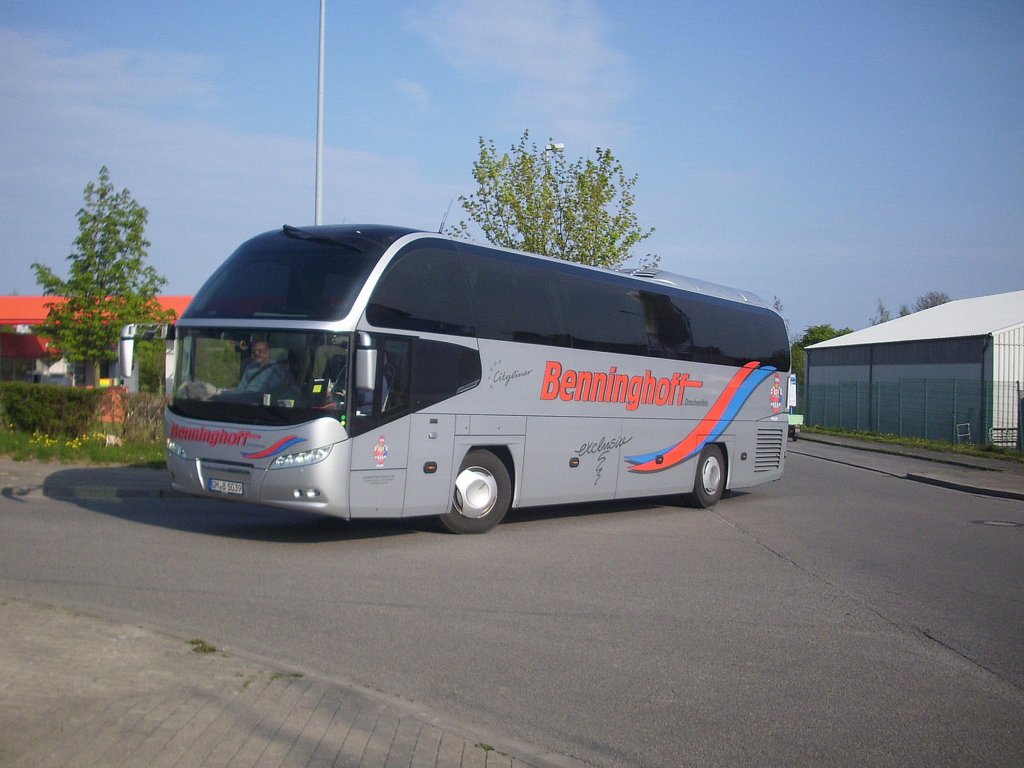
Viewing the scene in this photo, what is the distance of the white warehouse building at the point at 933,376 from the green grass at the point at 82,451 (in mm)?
31189

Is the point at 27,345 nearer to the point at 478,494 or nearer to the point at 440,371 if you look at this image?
the point at 478,494

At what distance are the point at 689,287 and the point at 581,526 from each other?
15.8 ft

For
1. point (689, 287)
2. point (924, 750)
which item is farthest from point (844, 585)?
point (689, 287)

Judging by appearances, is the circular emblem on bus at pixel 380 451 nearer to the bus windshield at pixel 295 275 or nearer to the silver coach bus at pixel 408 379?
the silver coach bus at pixel 408 379

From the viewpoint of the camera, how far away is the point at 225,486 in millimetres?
11008

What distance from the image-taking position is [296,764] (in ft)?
14.9

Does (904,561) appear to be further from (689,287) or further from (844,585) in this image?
(689,287)

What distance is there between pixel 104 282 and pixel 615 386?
25.5 meters

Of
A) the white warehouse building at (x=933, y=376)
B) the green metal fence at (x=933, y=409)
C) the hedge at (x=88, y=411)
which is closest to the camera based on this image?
the hedge at (x=88, y=411)

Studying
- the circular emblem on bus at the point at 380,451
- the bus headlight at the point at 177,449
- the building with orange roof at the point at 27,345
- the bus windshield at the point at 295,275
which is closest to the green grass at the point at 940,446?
the circular emblem on bus at the point at 380,451

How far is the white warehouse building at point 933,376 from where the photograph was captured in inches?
1651

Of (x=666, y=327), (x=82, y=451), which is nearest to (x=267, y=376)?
(x=666, y=327)

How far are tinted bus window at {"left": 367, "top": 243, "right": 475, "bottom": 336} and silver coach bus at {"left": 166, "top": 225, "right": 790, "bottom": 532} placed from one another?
0.8 inches

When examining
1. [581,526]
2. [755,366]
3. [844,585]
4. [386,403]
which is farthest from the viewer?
[755,366]
